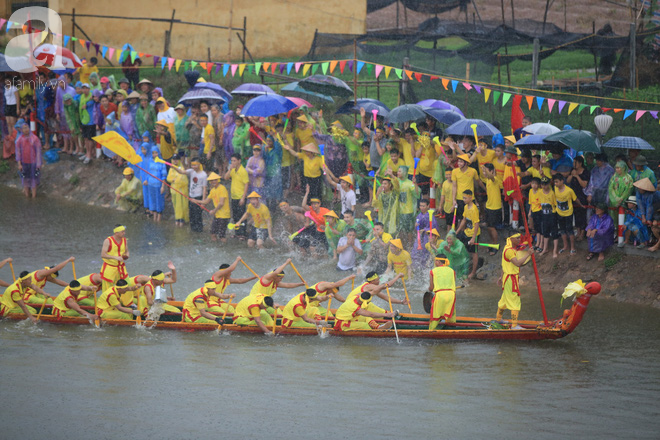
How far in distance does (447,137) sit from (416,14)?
1504 centimetres

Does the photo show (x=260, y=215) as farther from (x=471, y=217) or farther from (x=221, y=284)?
(x=471, y=217)

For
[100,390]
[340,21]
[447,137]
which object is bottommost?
[100,390]

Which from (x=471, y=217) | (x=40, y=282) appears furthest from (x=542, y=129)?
(x=40, y=282)

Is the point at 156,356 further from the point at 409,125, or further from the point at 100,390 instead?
the point at 409,125

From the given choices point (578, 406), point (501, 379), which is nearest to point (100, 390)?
point (501, 379)

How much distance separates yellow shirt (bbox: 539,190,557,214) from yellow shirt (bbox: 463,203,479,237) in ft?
3.42

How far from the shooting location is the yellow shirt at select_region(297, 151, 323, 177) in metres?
15.9

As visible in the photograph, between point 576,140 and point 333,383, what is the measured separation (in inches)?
225

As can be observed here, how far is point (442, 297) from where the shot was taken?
446 inches

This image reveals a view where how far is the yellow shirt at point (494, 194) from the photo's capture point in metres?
13.9

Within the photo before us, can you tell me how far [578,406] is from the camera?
9055mm

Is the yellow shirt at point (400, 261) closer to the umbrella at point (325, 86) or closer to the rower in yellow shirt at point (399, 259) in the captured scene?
the rower in yellow shirt at point (399, 259)

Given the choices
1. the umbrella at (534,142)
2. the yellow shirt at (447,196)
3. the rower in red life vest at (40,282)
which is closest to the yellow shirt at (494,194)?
the yellow shirt at (447,196)

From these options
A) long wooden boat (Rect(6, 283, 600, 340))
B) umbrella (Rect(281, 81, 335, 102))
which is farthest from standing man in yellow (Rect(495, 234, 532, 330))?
umbrella (Rect(281, 81, 335, 102))
